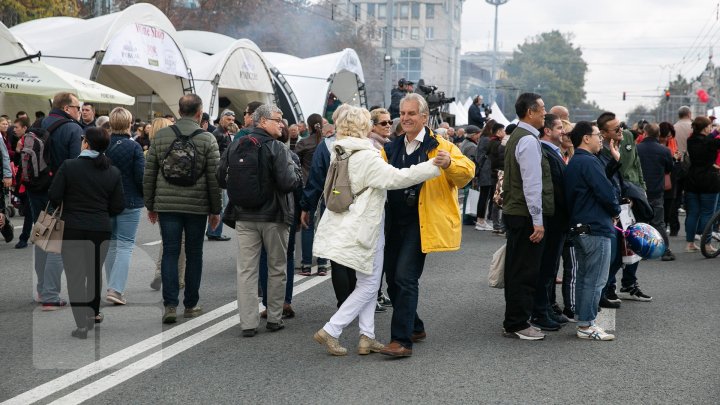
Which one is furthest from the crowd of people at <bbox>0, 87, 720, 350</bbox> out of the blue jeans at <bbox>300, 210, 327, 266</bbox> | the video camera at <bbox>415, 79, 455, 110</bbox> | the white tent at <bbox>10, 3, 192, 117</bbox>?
the white tent at <bbox>10, 3, 192, 117</bbox>

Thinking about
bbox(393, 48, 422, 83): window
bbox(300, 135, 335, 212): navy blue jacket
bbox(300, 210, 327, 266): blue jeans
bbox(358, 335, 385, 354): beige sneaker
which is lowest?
bbox(358, 335, 385, 354): beige sneaker

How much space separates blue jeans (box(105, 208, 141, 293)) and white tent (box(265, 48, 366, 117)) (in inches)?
918

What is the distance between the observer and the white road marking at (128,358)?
523 centimetres

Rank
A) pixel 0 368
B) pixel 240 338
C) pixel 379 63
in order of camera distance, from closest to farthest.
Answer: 1. pixel 0 368
2. pixel 240 338
3. pixel 379 63

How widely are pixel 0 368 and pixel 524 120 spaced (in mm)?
4048

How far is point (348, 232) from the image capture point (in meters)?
6.11

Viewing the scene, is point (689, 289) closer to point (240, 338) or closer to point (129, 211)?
point (240, 338)

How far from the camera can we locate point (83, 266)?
700cm

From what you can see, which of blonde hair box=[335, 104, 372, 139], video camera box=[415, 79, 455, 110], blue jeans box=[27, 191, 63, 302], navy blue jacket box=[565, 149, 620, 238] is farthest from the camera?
video camera box=[415, 79, 455, 110]

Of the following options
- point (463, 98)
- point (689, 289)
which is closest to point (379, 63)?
point (463, 98)

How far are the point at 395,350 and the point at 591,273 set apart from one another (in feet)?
5.83

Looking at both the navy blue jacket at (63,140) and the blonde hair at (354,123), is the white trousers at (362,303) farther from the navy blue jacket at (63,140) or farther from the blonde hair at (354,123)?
the navy blue jacket at (63,140)

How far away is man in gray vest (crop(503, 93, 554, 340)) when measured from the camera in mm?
6715

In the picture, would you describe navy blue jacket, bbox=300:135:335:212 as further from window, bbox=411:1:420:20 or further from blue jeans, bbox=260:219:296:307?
window, bbox=411:1:420:20
